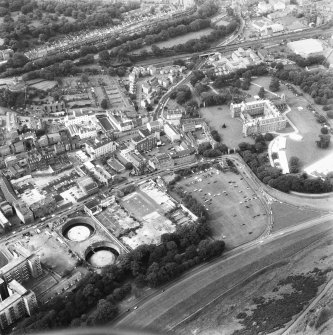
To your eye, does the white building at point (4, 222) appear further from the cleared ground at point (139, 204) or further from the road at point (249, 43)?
the road at point (249, 43)

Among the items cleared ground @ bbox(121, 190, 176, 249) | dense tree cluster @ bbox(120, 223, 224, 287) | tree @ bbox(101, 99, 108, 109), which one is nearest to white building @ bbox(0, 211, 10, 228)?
cleared ground @ bbox(121, 190, 176, 249)

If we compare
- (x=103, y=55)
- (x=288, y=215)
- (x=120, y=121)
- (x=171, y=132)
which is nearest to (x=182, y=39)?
(x=103, y=55)

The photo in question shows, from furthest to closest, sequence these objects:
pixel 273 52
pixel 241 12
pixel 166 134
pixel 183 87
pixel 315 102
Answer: pixel 241 12
pixel 273 52
pixel 183 87
pixel 315 102
pixel 166 134

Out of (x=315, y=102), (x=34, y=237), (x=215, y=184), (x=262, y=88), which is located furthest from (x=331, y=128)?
(x=34, y=237)

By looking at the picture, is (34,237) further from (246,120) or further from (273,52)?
(273,52)

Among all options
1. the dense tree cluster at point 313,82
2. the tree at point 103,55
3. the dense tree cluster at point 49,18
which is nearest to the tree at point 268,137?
the dense tree cluster at point 313,82

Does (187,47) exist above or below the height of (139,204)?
above

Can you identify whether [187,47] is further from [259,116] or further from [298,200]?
[298,200]
